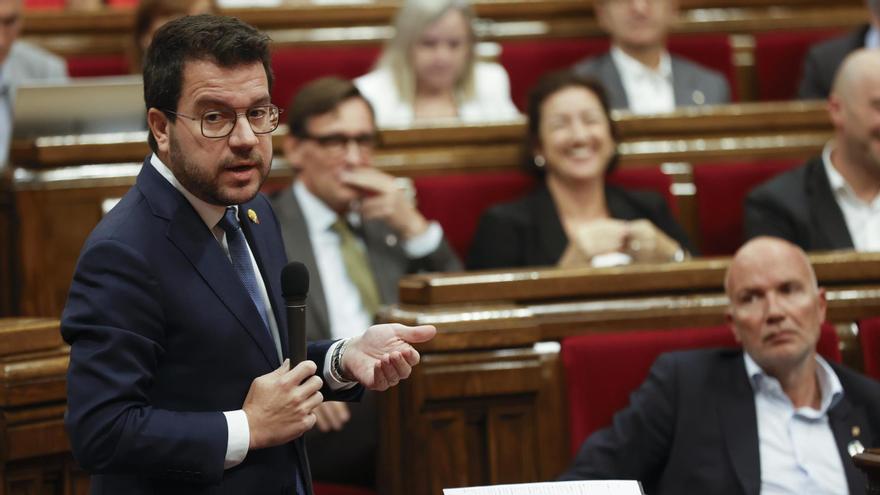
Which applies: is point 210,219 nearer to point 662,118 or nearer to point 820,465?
point 820,465

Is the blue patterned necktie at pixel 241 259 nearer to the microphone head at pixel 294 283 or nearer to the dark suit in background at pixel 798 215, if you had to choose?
the microphone head at pixel 294 283

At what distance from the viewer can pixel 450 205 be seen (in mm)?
1538

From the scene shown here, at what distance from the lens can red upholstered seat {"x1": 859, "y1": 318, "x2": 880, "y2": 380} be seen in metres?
1.20

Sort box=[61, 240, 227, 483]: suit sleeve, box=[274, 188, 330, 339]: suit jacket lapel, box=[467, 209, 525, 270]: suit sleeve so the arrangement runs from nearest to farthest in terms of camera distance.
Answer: box=[61, 240, 227, 483]: suit sleeve < box=[274, 188, 330, 339]: suit jacket lapel < box=[467, 209, 525, 270]: suit sleeve

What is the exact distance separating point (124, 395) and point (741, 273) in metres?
0.65

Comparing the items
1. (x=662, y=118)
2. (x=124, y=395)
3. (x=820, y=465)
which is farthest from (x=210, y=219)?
(x=662, y=118)

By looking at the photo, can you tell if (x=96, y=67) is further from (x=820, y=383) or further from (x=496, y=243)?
(x=820, y=383)

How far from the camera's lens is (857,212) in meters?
1.49

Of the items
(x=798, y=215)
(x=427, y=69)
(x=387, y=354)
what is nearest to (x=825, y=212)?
(x=798, y=215)

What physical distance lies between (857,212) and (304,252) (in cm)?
66

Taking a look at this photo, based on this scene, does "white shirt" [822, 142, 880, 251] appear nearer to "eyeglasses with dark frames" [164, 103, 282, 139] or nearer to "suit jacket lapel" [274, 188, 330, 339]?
"suit jacket lapel" [274, 188, 330, 339]

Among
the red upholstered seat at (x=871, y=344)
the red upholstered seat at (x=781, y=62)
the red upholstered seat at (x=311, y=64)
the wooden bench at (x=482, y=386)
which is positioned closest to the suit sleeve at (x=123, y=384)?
the wooden bench at (x=482, y=386)

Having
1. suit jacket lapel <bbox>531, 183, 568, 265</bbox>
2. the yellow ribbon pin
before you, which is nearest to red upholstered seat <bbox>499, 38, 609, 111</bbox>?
suit jacket lapel <bbox>531, 183, 568, 265</bbox>

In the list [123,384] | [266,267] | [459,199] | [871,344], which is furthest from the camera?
[459,199]
